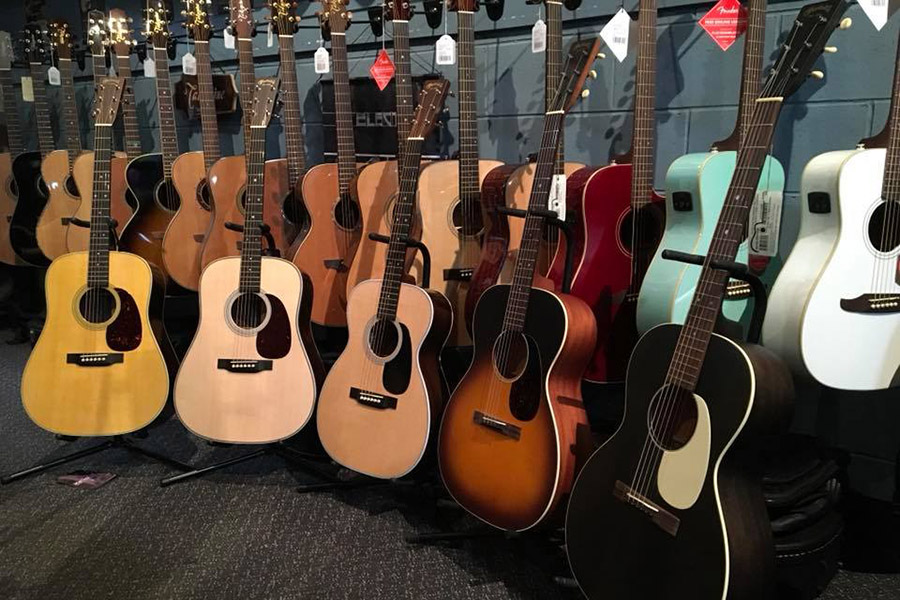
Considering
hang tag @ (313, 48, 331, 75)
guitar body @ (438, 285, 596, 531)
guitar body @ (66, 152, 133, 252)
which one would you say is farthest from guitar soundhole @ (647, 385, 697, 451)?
guitar body @ (66, 152, 133, 252)

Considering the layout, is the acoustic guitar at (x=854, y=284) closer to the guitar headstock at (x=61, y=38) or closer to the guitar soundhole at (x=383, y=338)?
the guitar soundhole at (x=383, y=338)

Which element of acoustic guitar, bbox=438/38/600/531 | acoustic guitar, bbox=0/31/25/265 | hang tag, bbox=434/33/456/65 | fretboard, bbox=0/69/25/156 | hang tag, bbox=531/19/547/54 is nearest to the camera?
acoustic guitar, bbox=438/38/600/531

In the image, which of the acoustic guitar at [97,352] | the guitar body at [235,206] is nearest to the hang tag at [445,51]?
the guitar body at [235,206]

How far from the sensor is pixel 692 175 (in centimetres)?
168

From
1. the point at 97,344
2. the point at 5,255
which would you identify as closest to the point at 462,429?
the point at 97,344

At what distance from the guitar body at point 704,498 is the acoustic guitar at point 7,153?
370 cm

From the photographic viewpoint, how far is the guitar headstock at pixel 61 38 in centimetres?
348

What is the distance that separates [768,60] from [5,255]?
4.04 metres

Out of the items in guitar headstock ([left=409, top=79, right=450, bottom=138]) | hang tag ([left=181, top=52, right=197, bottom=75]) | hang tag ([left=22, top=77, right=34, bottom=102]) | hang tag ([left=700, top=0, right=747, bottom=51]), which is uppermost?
hang tag ([left=22, top=77, right=34, bottom=102])

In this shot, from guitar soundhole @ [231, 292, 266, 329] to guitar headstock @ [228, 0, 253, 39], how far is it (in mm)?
1355

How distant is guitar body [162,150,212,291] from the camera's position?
2791 millimetres

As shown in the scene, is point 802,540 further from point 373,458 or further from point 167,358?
point 167,358

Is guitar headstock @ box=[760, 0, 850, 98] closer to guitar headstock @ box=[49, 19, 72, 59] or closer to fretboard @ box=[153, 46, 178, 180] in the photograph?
fretboard @ box=[153, 46, 178, 180]

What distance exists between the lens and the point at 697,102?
2.15 metres
